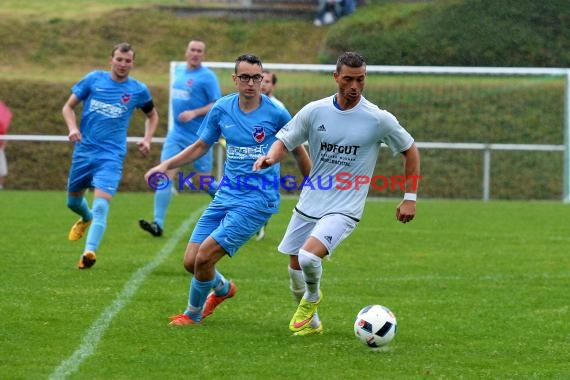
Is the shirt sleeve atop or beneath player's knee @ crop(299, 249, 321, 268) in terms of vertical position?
atop

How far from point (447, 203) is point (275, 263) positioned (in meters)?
9.31

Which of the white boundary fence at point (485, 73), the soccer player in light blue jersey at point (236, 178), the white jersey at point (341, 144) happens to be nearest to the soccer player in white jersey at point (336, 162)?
the white jersey at point (341, 144)

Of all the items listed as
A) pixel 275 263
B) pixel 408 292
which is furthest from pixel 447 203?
pixel 408 292

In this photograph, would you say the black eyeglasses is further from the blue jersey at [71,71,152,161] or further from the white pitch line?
the blue jersey at [71,71,152,161]

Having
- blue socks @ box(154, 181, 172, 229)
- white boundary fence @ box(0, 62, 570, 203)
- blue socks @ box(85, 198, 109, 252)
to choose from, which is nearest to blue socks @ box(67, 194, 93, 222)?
blue socks @ box(85, 198, 109, 252)

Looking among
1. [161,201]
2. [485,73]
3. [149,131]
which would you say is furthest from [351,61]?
[485,73]

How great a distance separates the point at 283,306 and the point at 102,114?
3357 millimetres

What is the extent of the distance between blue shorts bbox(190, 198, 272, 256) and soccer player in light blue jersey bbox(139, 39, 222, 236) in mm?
5302

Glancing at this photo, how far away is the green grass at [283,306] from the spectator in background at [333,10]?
1602 cm

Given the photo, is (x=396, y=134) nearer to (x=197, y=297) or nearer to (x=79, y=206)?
(x=197, y=297)

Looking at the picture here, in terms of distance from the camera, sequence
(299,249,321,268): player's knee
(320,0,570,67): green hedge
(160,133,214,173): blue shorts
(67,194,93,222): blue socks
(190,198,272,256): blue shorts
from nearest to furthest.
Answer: (299,249,321,268): player's knee → (190,198,272,256): blue shorts → (67,194,93,222): blue socks → (160,133,214,173): blue shorts → (320,0,570,67): green hedge

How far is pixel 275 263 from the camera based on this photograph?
1230cm

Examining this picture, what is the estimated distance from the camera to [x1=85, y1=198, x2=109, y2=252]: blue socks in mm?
10969

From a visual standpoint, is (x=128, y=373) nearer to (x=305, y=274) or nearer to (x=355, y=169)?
(x=305, y=274)
